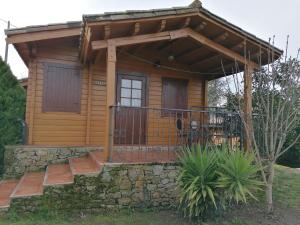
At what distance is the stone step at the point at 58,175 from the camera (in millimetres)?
5125

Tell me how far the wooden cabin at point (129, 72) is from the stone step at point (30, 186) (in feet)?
3.87

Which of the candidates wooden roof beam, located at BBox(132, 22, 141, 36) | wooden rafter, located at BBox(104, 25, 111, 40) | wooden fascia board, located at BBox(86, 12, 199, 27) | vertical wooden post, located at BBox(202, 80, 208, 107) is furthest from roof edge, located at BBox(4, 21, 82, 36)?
vertical wooden post, located at BBox(202, 80, 208, 107)

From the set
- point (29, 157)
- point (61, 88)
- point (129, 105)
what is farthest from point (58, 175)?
point (129, 105)

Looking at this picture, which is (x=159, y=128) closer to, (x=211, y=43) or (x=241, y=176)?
(x=211, y=43)

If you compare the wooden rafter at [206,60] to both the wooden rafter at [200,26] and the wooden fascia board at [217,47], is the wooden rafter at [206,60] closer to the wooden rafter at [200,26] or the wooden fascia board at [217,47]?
the wooden fascia board at [217,47]

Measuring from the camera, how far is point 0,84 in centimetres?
775

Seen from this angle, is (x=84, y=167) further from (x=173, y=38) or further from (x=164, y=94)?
(x=164, y=94)

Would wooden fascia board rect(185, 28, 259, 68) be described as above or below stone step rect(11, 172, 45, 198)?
above

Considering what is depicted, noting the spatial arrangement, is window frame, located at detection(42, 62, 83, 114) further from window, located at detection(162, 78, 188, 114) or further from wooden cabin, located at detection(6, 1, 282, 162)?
window, located at detection(162, 78, 188, 114)

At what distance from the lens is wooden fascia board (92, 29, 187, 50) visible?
18.3 ft

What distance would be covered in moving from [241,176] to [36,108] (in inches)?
206

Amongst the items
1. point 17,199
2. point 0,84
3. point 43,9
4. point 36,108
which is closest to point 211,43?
point 36,108

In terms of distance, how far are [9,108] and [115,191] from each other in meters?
4.35

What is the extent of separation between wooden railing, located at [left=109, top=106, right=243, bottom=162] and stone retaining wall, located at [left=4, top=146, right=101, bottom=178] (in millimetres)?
1375
